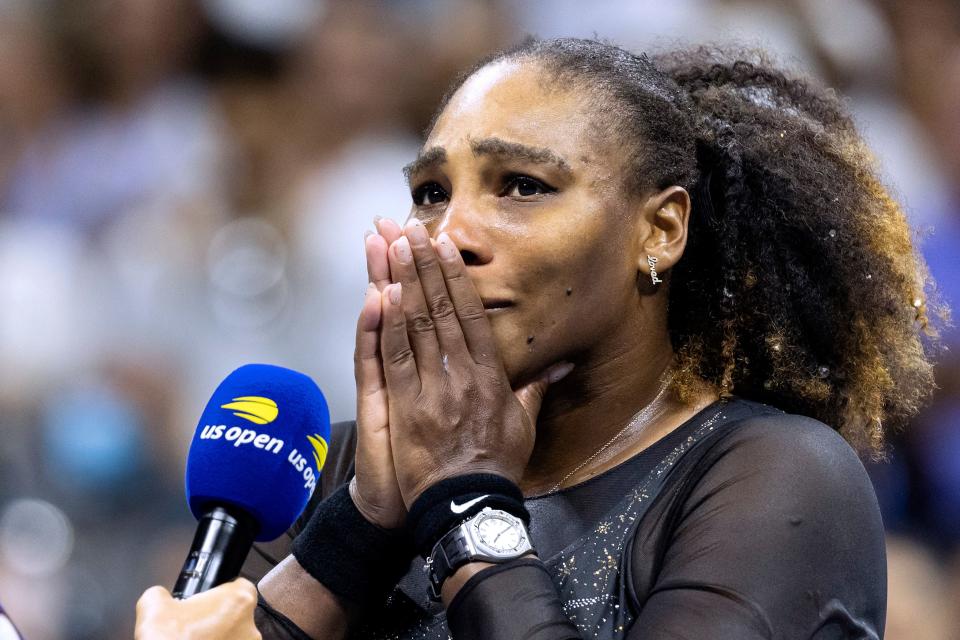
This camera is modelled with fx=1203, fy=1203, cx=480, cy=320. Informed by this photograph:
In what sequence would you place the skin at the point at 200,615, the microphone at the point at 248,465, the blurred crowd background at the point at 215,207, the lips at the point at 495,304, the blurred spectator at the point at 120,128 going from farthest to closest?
the blurred spectator at the point at 120,128 < the blurred crowd background at the point at 215,207 < the lips at the point at 495,304 < the microphone at the point at 248,465 < the skin at the point at 200,615

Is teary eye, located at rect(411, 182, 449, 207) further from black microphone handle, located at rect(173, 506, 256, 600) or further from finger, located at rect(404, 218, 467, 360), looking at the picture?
black microphone handle, located at rect(173, 506, 256, 600)

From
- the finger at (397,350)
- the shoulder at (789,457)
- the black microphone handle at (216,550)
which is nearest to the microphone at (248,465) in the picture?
the black microphone handle at (216,550)

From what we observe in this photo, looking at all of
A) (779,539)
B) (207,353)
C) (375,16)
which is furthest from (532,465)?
(375,16)

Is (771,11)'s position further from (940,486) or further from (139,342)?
(139,342)

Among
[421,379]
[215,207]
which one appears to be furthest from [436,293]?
[215,207]

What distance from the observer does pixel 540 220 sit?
68.8 inches

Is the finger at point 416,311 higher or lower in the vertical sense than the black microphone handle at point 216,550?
higher

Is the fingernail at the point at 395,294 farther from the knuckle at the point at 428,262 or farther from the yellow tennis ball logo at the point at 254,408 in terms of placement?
the yellow tennis ball logo at the point at 254,408

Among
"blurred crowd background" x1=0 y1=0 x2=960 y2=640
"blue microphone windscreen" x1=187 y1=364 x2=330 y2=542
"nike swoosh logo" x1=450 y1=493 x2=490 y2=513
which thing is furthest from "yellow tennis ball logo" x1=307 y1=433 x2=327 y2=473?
"blurred crowd background" x1=0 y1=0 x2=960 y2=640

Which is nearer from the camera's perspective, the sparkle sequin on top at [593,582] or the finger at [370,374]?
the sparkle sequin on top at [593,582]

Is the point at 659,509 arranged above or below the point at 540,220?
below

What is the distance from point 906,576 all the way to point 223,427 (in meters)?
2.32

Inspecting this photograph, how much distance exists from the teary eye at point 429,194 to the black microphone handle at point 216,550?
25.5 inches

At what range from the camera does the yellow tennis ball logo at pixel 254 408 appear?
1525 mm
